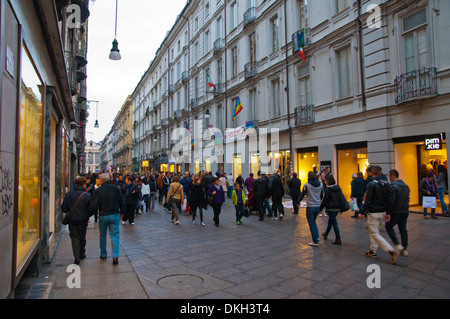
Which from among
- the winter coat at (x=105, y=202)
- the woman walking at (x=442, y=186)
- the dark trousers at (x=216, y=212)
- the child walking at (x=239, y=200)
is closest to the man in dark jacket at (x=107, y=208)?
the winter coat at (x=105, y=202)

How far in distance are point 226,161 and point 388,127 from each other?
14.9m

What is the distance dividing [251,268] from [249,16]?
2051 centimetres

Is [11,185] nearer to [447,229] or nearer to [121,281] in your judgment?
[121,281]

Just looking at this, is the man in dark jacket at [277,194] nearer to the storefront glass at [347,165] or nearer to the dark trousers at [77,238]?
the storefront glass at [347,165]

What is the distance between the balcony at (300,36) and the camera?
1662 centimetres

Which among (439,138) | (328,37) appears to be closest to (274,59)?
(328,37)

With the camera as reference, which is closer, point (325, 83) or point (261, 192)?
point (261, 192)

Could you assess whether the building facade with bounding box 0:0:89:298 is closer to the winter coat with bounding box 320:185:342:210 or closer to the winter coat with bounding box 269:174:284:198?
the winter coat with bounding box 320:185:342:210

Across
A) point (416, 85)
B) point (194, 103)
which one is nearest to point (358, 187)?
point (416, 85)

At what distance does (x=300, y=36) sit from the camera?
55.5 feet

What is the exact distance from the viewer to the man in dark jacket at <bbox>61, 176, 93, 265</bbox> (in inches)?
237

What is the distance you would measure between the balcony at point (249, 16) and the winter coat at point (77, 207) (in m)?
19.2

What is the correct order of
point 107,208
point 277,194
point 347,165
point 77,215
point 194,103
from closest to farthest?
point 77,215 → point 107,208 → point 277,194 → point 347,165 → point 194,103

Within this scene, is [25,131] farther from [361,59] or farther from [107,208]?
[361,59]
